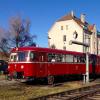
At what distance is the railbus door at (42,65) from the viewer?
2521 centimetres

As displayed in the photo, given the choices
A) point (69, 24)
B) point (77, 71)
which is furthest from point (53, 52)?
point (69, 24)

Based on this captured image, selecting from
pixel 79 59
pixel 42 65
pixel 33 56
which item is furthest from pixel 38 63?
pixel 79 59

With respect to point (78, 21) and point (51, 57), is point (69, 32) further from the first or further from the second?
point (51, 57)

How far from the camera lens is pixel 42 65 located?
2552 cm

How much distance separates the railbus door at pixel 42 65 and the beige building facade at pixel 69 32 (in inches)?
2046

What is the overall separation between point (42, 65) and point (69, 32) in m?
55.8

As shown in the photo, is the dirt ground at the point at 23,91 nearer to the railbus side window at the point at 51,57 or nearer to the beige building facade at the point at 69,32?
the railbus side window at the point at 51,57

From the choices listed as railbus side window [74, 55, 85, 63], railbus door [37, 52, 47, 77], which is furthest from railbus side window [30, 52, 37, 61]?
railbus side window [74, 55, 85, 63]

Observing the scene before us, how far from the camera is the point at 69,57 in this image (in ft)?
98.0

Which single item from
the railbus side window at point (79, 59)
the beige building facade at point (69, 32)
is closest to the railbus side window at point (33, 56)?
the railbus side window at point (79, 59)

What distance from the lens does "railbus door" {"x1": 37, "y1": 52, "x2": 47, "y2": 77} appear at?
2521 centimetres

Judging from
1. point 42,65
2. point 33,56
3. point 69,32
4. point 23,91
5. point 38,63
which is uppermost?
point 69,32

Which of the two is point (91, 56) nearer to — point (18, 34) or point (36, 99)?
point (36, 99)

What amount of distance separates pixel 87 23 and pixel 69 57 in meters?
60.4
